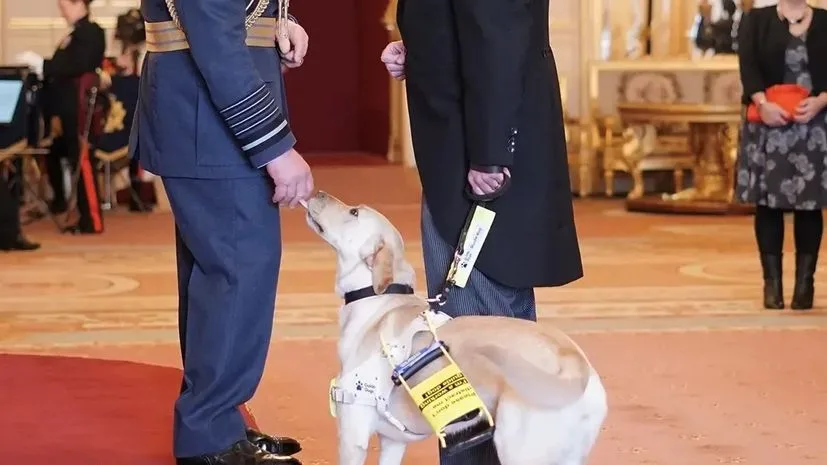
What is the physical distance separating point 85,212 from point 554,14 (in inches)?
154

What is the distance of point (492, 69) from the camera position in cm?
229

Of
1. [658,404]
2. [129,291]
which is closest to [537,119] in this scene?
[658,404]

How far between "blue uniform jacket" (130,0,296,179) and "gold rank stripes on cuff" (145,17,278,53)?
0.04 feet

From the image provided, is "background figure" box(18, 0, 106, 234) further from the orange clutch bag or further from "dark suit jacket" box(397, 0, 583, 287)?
"dark suit jacket" box(397, 0, 583, 287)

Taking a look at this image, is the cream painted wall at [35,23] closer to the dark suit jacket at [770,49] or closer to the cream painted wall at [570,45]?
the cream painted wall at [570,45]

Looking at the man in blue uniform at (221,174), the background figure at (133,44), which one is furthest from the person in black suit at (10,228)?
the man in blue uniform at (221,174)

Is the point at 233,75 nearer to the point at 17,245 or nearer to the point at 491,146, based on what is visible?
the point at 491,146

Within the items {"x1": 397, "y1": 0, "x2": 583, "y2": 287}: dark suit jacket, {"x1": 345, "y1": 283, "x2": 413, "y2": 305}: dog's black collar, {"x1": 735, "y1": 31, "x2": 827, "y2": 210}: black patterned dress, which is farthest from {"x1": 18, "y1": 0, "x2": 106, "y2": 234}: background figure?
{"x1": 345, "y1": 283, "x2": 413, "y2": 305}: dog's black collar

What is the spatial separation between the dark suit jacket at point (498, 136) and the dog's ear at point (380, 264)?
0.53ft

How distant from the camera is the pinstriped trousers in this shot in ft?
8.15

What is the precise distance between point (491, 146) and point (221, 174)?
52 centimetres

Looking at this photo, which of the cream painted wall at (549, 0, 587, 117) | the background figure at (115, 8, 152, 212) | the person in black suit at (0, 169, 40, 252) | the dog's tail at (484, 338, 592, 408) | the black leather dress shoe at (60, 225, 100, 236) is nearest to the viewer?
the dog's tail at (484, 338, 592, 408)

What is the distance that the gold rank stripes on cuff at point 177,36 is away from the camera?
2.43 metres

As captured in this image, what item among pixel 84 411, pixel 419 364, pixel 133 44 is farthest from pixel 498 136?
pixel 133 44
